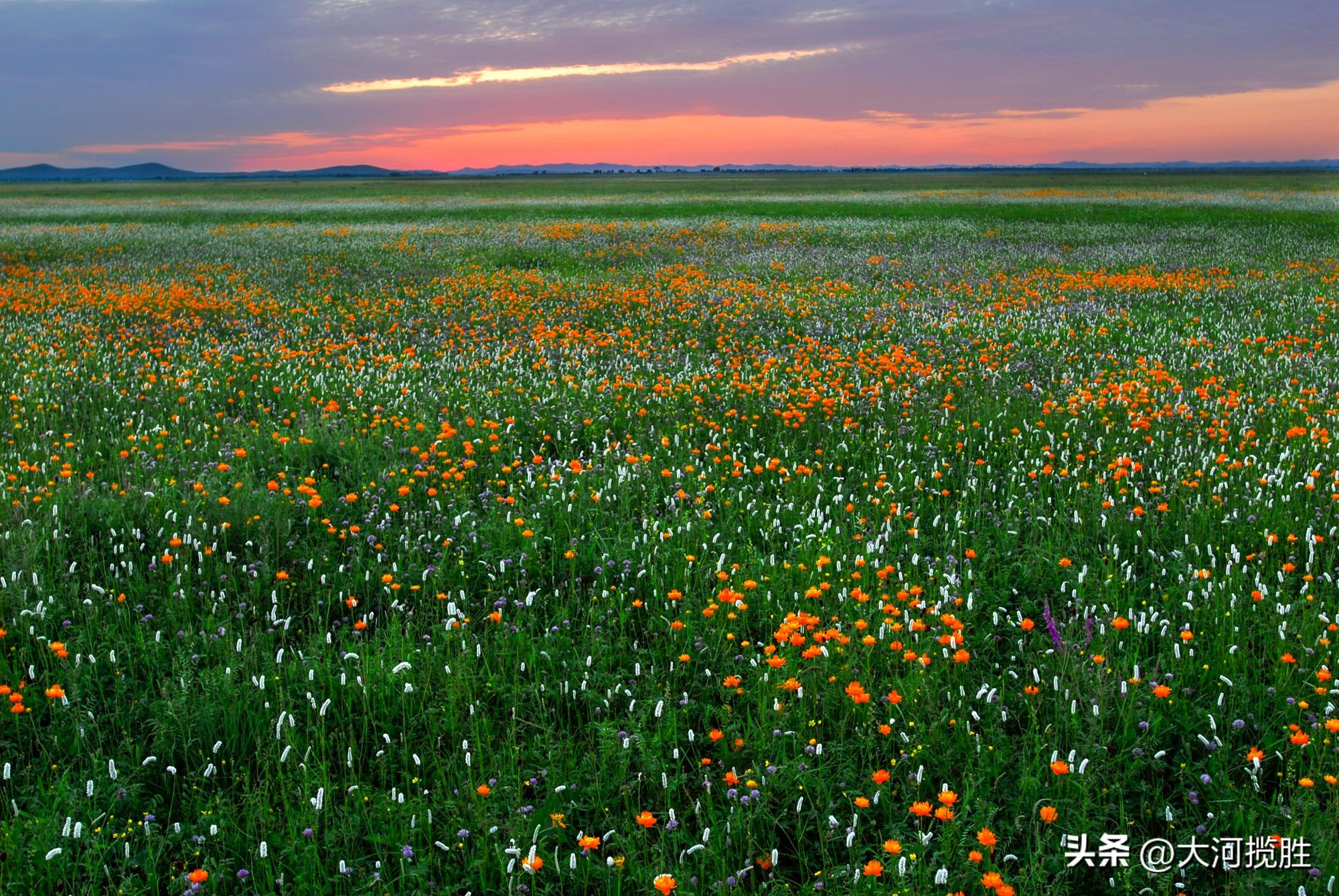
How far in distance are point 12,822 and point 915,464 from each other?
6050mm

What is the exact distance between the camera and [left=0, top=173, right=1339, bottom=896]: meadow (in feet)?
10.6

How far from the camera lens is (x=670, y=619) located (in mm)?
4820

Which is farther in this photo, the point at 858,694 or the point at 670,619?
the point at 670,619

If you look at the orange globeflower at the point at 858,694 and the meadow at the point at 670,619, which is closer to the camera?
the meadow at the point at 670,619

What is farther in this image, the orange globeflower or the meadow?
the orange globeflower

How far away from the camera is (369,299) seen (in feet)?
55.3

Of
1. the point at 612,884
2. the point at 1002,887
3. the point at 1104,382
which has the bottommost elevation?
the point at 612,884

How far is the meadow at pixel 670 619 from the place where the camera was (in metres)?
3.24

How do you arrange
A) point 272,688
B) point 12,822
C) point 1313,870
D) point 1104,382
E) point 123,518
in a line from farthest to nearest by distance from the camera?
point 1104,382
point 123,518
point 272,688
point 12,822
point 1313,870

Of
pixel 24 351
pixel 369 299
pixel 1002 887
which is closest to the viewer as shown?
pixel 1002 887

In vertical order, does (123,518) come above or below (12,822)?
above

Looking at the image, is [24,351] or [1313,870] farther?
[24,351]

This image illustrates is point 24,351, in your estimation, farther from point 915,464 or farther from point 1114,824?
point 1114,824

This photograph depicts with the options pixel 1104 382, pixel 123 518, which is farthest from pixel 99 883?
pixel 1104 382
